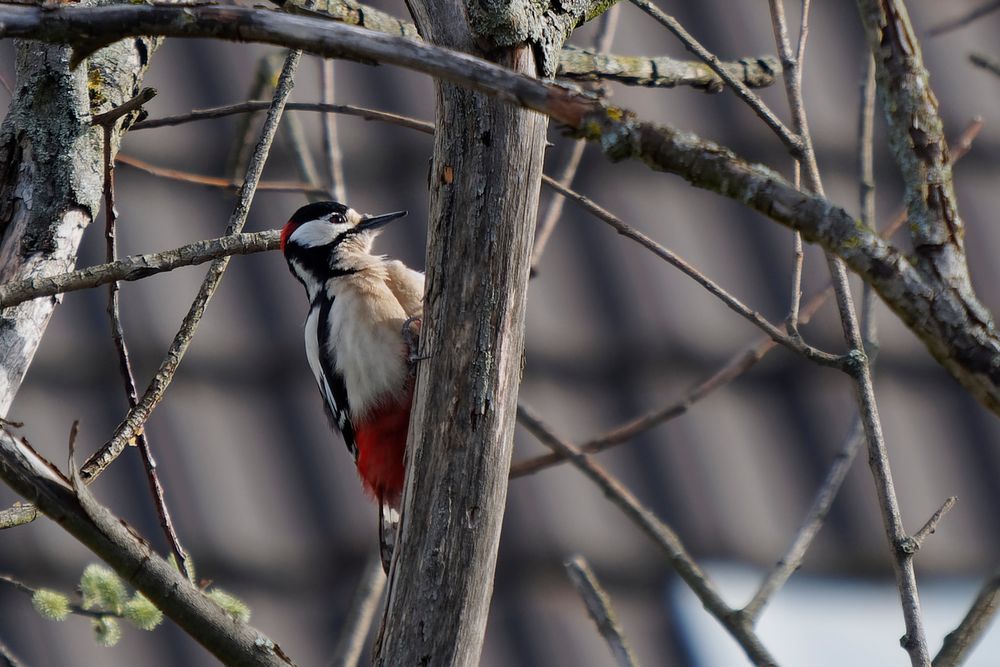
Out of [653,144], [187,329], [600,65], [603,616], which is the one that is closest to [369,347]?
[600,65]

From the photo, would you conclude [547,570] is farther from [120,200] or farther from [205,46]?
[205,46]

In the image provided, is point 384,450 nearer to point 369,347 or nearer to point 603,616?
point 369,347

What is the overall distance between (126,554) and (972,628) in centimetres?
122

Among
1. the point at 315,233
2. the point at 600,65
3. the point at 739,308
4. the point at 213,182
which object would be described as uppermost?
the point at 315,233

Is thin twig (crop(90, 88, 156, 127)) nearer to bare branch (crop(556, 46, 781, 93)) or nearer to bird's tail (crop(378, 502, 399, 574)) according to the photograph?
bare branch (crop(556, 46, 781, 93))

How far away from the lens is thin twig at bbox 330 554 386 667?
8.14 ft

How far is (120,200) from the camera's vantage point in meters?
3.92

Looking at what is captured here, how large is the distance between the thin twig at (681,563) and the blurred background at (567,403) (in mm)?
1633

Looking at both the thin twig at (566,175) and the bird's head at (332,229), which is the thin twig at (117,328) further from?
the bird's head at (332,229)

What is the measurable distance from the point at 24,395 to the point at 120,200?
719 mm

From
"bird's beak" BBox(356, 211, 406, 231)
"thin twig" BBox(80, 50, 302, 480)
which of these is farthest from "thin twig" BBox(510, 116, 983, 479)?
"bird's beak" BBox(356, 211, 406, 231)

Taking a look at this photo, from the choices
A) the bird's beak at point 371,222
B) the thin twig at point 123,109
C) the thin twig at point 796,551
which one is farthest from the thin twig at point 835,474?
the bird's beak at point 371,222

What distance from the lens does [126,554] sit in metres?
1.51

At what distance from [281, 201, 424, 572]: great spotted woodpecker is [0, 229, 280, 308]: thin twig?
1119 mm
